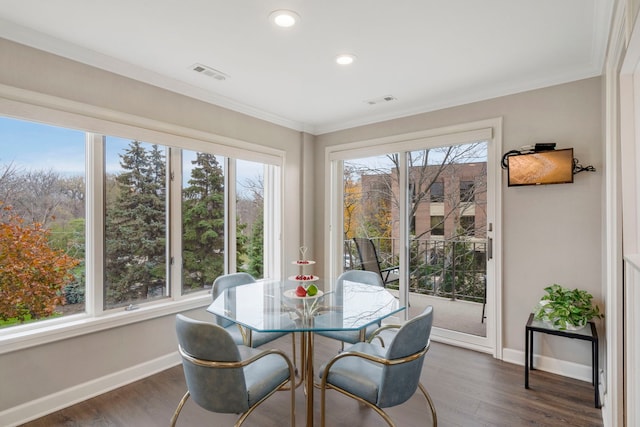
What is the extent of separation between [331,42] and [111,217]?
7.42 feet

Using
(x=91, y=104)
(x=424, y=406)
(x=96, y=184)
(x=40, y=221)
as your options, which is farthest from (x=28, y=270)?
(x=424, y=406)

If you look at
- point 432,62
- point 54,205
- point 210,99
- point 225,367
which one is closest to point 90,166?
point 54,205

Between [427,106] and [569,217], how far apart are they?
1737 millimetres

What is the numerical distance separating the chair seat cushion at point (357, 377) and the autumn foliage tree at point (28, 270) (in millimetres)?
2112

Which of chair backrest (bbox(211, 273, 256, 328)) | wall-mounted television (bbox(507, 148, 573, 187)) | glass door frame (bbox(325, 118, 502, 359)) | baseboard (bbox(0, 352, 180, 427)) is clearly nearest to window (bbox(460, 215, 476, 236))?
glass door frame (bbox(325, 118, 502, 359))

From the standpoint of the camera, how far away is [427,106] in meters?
3.59

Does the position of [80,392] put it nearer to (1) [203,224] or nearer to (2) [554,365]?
(1) [203,224]

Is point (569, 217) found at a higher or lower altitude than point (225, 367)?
higher

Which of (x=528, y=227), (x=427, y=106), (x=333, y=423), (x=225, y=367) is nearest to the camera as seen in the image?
(x=225, y=367)

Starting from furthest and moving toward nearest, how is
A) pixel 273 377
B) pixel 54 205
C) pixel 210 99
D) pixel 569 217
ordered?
pixel 210 99, pixel 569 217, pixel 54 205, pixel 273 377

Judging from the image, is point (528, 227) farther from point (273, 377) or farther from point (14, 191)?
point (14, 191)

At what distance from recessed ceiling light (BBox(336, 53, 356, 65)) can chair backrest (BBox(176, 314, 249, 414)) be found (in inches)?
83.2

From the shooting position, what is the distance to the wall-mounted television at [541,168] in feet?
8.99

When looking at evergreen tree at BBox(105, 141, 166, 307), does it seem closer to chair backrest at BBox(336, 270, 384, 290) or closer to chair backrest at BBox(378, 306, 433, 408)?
chair backrest at BBox(336, 270, 384, 290)
